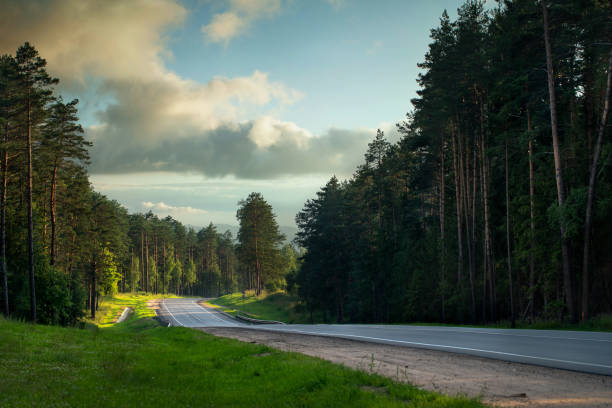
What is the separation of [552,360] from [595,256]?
1546 centimetres

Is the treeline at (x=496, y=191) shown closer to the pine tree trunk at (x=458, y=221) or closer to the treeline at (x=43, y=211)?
the pine tree trunk at (x=458, y=221)

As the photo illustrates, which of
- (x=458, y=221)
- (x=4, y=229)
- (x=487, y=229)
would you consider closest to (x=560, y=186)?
(x=487, y=229)

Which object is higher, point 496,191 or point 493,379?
point 496,191

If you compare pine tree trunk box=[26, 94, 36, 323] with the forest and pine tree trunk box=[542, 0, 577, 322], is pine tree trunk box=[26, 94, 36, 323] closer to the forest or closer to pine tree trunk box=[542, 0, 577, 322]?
the forest

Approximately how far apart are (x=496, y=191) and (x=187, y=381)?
90.5 feet

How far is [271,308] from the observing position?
67.0 metres

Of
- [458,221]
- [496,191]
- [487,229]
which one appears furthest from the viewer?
[458,221]

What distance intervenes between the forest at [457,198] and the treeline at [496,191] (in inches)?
5.0

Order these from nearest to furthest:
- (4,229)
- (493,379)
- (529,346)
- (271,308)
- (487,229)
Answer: (493,379), (529,346), (487,229), (4,229), (271,308)

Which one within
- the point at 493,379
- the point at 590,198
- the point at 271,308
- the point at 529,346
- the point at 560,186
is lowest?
the point at 271,308

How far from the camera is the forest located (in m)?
21.3

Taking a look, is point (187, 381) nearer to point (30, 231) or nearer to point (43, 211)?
point (30, 231)

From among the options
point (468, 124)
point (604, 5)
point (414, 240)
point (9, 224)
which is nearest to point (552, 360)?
point (604, 5)

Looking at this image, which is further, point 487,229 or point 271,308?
point 271,308
